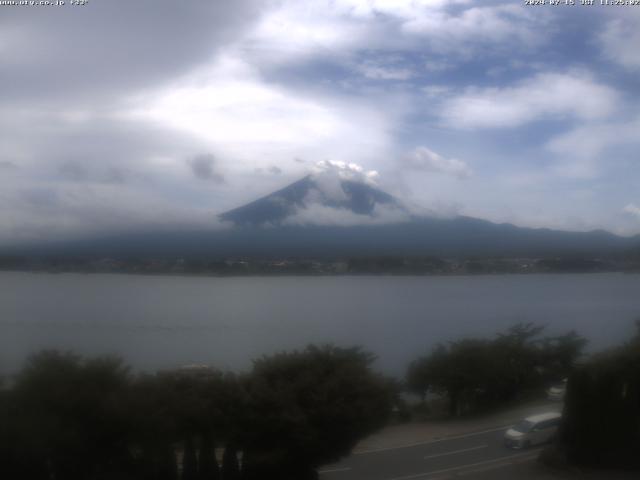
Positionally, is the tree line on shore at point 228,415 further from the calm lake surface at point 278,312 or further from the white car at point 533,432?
the calm lake surface at point 278,312

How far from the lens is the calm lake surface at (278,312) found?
44.0ft

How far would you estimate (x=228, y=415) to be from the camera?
34.3ft

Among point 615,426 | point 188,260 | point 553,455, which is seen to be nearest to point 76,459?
point 553,455

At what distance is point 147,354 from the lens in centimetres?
1293

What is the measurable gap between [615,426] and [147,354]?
8573 mm

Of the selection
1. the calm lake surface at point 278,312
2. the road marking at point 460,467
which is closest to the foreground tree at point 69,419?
the calm lake surface at point 278,312

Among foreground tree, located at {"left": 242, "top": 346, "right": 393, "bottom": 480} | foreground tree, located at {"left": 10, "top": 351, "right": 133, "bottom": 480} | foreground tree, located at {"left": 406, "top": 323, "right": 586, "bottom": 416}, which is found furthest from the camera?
foreground tree, located at {"left": 406, "top": 323, "right": 586, "bottom": 416}

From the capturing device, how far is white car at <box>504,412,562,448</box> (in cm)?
1098

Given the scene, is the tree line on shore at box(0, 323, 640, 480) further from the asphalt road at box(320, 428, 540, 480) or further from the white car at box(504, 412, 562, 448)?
the asphalt road at box(320, 428, 540, 480)

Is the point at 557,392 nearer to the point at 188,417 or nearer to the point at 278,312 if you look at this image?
the point at 188,417

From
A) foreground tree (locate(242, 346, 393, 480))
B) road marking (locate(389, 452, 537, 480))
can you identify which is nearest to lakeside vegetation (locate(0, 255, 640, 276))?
foreground tree (locate(242, 346, 393, 480))

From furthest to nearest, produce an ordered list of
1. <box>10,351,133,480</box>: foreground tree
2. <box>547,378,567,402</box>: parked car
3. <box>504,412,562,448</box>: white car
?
<box>547,378,567,402</box>: parked car → <box>504,412,562,448</box>: white car → <box>10,351,133,480</box>: foreground tree

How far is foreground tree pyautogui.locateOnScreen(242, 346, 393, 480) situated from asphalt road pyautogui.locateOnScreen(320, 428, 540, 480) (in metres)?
0.43

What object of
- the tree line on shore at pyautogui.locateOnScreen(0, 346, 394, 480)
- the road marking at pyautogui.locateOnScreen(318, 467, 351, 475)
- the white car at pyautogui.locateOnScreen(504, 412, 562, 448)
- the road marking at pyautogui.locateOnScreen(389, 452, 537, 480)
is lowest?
the road marking at pyautogui.locateOnScreen(318, 467, 351, 475)
